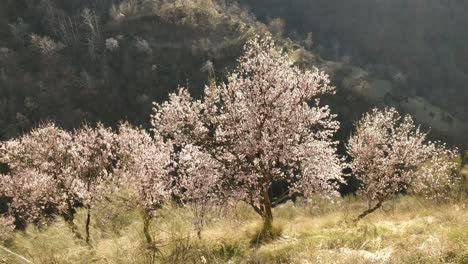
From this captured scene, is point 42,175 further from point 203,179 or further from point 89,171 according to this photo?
point 203,179

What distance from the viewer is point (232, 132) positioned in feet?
41.8

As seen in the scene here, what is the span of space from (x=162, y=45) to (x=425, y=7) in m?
104

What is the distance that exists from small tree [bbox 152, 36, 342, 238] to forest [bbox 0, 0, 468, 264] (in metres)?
0.06

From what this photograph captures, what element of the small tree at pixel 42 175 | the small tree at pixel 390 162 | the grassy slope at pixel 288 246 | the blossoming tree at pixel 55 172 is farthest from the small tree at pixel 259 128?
the small tree at pixel 42 175

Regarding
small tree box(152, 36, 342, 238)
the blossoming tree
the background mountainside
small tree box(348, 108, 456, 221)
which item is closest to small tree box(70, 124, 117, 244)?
the blossoming tree

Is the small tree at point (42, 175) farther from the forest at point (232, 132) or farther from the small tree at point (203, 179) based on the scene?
the small tree at point (203, 179)

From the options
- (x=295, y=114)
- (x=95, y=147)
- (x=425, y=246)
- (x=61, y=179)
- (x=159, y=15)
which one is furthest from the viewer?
(x=159, y=15)

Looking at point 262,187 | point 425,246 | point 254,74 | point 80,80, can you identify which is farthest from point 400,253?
point 80,80

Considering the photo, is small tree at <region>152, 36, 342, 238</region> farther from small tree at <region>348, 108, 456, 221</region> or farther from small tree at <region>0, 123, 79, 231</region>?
small tree at <region>0, 123, 79, 231</region>

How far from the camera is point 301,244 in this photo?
1076 centimetres

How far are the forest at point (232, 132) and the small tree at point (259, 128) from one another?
0.20 ft

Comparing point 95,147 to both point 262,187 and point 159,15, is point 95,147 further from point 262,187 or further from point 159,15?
point 159,15

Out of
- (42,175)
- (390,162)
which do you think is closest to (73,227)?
(42,175)

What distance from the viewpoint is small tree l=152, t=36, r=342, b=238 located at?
41.4 feet
